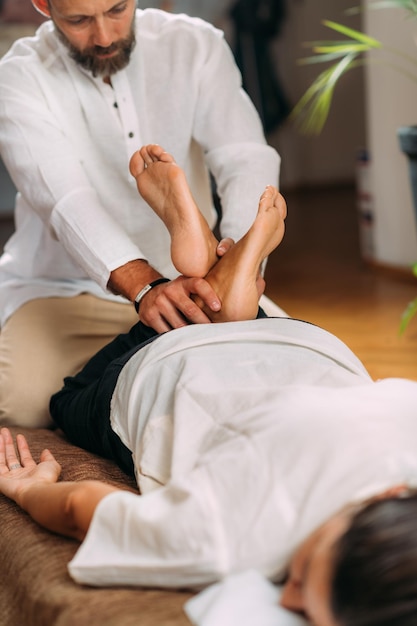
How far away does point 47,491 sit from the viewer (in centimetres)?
137

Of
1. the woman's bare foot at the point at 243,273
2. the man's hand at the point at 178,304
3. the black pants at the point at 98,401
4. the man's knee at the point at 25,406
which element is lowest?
the man's knee at the point at 25,406

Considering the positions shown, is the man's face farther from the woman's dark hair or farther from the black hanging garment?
the black hanging garment

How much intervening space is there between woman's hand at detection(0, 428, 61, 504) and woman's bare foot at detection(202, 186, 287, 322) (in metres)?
0.38

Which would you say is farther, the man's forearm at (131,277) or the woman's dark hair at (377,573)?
the man's forearm at (131,277)

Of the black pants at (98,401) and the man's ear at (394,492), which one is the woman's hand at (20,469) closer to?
the black pants at (98,401)

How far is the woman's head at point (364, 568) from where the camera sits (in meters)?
0.96

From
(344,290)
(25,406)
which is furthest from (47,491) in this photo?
(344,290)

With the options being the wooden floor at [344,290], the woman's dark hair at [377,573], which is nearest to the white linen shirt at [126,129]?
the wooden floor at [344,290]

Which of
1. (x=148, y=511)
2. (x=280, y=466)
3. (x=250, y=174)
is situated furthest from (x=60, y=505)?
(x=250, y=174)

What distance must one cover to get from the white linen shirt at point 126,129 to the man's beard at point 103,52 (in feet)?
0.20

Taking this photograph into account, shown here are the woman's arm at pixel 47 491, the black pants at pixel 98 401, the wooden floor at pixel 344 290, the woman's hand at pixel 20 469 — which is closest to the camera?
the woman's arm at pixel 47 491

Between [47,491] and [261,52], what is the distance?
587cm

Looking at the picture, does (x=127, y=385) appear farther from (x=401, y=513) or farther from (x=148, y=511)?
(x=401, y=513)

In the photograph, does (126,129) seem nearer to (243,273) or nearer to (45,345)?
(45,345)
